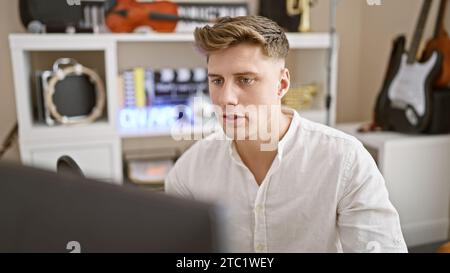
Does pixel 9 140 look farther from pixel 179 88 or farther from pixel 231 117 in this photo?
pixel 231 117

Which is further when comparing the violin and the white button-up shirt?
the violin

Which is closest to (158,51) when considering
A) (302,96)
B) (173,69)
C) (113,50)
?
(173,69)

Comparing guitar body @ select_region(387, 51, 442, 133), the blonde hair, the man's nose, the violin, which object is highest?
the violin

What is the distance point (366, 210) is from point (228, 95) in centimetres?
24

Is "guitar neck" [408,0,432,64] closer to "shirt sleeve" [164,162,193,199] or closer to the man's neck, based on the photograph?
the man's neck

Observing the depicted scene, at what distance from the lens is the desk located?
69cm

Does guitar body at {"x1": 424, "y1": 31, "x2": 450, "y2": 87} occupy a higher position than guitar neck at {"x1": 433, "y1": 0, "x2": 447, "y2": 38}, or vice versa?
guitar neck at {"x1": 433, "y1": 0, "x2": 447, "y2": 38}

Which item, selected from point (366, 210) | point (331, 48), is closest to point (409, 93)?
point (331, 48)

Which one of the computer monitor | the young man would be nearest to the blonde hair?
the young man

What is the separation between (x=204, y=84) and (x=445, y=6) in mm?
1050

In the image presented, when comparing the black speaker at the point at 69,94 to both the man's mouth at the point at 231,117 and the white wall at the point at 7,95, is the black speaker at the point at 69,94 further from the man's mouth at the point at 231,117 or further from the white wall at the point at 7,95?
the man's mouth at the point at 231,117

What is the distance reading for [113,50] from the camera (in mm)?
1427

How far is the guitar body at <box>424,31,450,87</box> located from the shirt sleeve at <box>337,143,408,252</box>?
460mm

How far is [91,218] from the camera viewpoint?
304 mm
